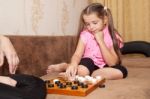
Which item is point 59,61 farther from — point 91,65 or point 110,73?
point 110,73

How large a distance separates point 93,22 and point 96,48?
0.25 meters

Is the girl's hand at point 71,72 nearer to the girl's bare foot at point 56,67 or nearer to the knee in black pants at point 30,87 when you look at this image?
the girl's bare foot at point 56,67

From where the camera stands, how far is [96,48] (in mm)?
2246

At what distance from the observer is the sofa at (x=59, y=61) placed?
152cm

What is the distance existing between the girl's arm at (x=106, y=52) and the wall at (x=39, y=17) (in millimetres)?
543

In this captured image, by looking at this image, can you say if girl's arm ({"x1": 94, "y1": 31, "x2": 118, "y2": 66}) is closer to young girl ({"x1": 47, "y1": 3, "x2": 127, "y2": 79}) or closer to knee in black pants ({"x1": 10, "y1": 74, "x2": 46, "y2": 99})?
young girl ({"x1": 47, "y1": 3, "x2": 127, "y2": 79})

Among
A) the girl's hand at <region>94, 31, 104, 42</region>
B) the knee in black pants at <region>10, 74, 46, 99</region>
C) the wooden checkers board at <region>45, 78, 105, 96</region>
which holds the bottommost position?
the wooden checkers board at <region>45, 78, 105, 96</region>

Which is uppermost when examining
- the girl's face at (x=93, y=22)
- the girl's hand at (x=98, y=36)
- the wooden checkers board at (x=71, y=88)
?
the girl's face at (x=93, y=22)

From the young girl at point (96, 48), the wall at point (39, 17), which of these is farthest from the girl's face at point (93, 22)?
the wall at point (39, 17)

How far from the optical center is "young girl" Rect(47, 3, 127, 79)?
6.66 feet

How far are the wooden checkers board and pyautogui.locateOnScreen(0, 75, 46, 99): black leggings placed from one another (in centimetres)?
13

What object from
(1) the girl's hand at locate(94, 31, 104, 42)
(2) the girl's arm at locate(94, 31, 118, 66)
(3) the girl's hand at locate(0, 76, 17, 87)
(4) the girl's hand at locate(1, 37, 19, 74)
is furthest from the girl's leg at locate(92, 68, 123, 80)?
(3) the girl's hand at locate(0, 76, 17, 87)

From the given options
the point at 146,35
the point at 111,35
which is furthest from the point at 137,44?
the point at 111,35

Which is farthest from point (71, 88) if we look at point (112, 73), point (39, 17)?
point (39, 17)
